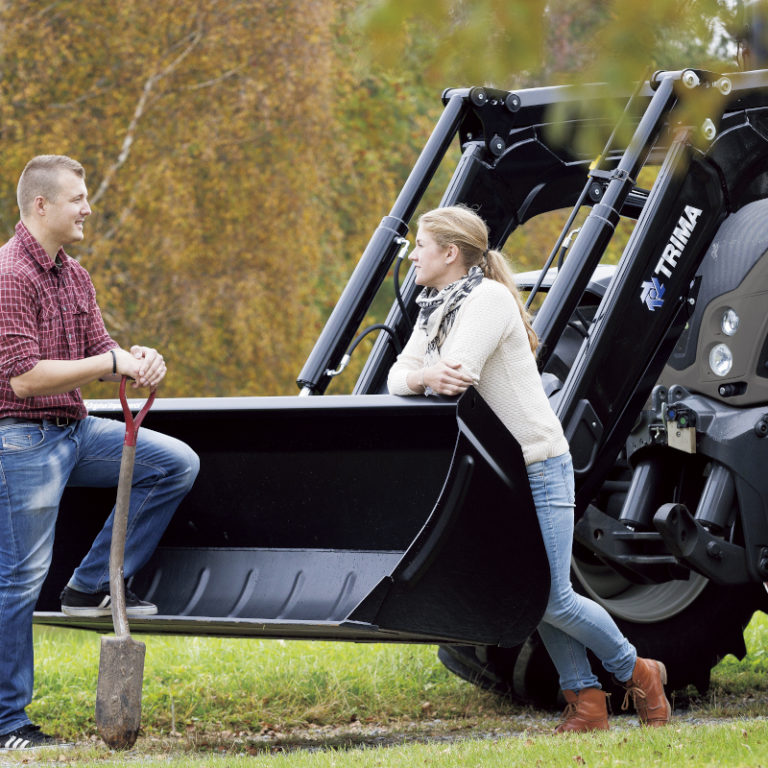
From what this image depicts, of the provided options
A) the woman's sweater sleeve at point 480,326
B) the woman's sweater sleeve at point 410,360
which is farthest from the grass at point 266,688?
the woman's sweater sleeve at point 480,326

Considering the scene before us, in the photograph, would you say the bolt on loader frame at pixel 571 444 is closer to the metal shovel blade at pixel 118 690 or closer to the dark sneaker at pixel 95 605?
the dark sneaker at pixel 95 605

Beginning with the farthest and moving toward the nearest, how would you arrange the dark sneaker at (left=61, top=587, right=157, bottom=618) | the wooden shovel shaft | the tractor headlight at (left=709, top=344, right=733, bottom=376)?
the tractor headlight at (left=709, top=344, right=733, bottom=376) → the dark sneaker at (left=61, top=587, right=157, bottom=618) → the wooden shovel shaft

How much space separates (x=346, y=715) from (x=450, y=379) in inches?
83.6

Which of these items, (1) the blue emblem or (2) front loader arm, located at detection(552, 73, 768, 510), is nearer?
(2) front loader arm, located at detection(552, 73, 768, 510)

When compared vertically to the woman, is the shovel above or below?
below

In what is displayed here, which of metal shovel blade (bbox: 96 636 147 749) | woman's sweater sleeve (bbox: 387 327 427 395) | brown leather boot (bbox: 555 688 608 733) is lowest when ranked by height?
brown leather boot (bbox: 555 688 608 733)

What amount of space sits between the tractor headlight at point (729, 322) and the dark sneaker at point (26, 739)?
278 centimetres

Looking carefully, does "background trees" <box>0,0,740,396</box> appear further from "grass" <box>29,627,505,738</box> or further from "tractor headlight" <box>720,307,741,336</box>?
"tractor headlight" <box>720,307,741,336</box>

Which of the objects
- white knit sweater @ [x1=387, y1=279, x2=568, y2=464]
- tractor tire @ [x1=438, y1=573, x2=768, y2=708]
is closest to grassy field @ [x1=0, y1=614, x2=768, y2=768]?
tractor tire @ [x1=438, y1=573, x2=768, y2=708]

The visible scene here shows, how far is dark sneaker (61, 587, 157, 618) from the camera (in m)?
4.93

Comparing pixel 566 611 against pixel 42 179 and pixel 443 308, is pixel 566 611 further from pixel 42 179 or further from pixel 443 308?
pixel 42 179

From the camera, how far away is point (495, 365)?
4.54 m

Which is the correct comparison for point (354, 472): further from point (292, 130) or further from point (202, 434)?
point (292, 130)

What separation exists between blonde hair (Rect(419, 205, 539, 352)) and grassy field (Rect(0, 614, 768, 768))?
1298mm
